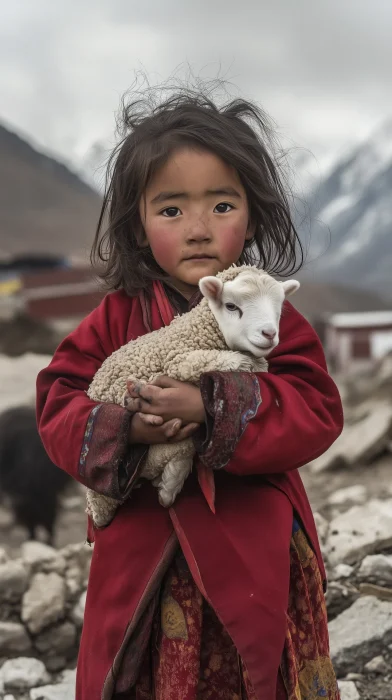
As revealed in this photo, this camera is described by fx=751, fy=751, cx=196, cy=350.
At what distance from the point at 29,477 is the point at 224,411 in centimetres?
447

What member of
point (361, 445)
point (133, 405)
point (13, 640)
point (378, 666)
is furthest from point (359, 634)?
point (361, 445)

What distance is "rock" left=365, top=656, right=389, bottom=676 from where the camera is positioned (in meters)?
2.68

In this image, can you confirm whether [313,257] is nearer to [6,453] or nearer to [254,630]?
[254,630]

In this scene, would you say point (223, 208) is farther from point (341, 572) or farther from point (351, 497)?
point (351, 497)

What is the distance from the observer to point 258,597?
159cm

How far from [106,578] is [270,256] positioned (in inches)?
36.7

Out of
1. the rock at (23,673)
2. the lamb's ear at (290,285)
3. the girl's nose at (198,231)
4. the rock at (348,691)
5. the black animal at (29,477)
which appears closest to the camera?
the lamb's ear at (290,285)

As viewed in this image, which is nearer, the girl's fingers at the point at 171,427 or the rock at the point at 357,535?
the girl's fingers at the point at 171,427

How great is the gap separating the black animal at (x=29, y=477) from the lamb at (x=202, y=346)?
4.10 metres

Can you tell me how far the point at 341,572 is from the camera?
3150mm

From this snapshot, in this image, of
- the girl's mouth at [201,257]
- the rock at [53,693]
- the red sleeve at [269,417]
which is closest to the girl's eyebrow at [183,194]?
the girl's mouth at [201,257]

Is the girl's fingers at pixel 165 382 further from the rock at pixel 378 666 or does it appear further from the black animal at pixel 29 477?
the black animal at pixel 29 477

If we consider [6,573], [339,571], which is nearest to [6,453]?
[6,573]

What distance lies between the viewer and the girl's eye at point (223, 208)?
5.78 ft
